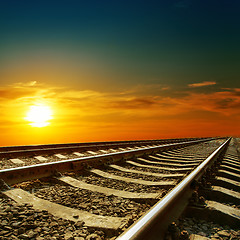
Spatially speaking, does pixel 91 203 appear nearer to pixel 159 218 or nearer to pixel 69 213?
pixel 69 213

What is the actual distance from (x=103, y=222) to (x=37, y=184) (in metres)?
1.74

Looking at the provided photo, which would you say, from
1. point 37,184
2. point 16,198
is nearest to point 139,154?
point 37,184

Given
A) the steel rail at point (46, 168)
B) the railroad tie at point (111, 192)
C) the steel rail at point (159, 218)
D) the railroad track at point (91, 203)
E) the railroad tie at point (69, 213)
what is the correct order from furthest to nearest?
the steel rail at point (46, 168) < the railroad tie at point (111, 192) < the railroad tie at point (69, 213) < the railroad track at point (91, 203) < the steel rail at point (159, 218)

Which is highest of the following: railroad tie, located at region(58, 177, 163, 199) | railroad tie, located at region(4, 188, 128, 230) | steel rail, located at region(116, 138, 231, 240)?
steel rail, located at region(116, 138, 231, 240)

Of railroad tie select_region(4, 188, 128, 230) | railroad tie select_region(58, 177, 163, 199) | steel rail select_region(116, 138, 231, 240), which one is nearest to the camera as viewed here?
steel rail select_region(116, 138, 231, 240)

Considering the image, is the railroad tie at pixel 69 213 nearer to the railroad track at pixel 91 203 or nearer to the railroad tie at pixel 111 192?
the railroad track at pixel 91 203

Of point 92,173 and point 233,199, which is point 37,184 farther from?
point 233,199

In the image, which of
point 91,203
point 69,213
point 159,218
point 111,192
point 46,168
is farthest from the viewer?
point 46,168

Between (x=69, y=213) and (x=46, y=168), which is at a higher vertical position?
(x=46, y=168)

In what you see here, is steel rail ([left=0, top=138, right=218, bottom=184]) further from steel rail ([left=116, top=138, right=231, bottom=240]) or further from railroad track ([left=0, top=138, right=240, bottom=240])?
steel rail ([left=116, top=138, right=231, bottom=240])

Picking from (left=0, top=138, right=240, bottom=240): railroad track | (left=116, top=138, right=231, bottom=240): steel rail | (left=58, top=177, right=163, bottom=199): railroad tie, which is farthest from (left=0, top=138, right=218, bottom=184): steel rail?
(left=116, top=138, right=231, bottom=240): steel rail

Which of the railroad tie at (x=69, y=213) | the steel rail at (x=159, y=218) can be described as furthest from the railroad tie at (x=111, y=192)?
the railroad tie at (x=69, y=213)

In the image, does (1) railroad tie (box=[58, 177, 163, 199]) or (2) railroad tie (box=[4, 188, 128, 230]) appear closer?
(2) railroad tie (box=[4, 188, 128, 230])

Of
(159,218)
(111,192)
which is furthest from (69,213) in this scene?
(159,218)
